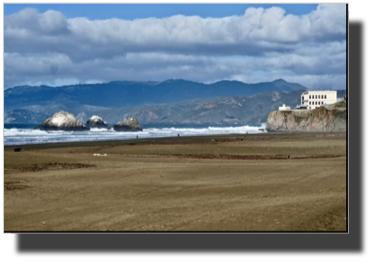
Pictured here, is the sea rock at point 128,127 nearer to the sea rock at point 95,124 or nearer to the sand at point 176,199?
the sea rock at point 95,124

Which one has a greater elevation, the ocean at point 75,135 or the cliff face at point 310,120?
the cliff face at point 310,120

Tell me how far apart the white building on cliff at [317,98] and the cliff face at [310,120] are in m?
6.53

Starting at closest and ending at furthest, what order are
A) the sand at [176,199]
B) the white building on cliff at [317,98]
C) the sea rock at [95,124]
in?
the sand at [176,199] < the white building on cliff at [317,98] < the sea rock at [95,124]

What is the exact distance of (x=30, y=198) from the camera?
35.9ft

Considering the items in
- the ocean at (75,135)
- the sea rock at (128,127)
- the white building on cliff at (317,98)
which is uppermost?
the white building on cliff at (317,98)

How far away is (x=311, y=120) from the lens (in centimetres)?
7581

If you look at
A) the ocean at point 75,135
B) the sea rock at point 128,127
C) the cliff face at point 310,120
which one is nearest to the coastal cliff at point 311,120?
the cliff face at point 310,120

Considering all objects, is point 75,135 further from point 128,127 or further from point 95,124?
point 95,124

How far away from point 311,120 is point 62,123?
49.2 meters

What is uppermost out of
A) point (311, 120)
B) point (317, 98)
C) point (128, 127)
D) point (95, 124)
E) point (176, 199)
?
point (317, 98)

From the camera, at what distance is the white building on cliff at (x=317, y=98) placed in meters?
85.2

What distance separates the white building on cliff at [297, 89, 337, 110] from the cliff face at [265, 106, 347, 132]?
6.53 meters

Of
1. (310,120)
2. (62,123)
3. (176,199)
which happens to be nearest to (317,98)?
(310,120)
